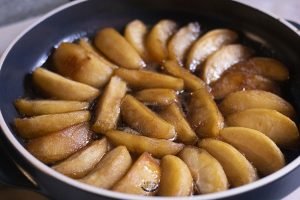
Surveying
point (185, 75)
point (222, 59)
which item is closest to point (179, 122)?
point (185, 75)

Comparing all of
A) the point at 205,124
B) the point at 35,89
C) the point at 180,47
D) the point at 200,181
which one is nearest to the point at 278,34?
the point at 180,47

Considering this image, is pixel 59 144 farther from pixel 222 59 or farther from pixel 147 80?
pixel 222 59

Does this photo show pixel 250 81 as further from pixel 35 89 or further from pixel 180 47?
pixel 35 89

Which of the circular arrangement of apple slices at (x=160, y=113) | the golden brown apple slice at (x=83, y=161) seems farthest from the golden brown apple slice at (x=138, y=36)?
the golden brown apple slice at (x=83, y=161)

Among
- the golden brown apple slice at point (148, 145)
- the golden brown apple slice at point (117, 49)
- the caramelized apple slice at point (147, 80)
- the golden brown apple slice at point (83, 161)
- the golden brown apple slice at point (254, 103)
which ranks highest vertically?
the golden brown apple slice at point (117, 49)

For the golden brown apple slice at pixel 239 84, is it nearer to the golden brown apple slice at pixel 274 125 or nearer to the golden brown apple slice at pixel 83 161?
the golden brown apple slice at pixel 274 125
